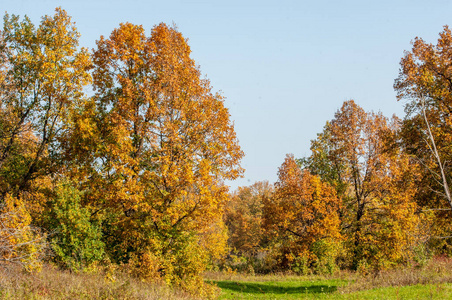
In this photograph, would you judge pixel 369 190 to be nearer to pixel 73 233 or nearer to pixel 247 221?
pixel 73 233

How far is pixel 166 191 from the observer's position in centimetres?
1594

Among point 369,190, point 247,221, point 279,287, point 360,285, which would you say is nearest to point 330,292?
point 360,285

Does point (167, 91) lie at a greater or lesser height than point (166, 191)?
greater

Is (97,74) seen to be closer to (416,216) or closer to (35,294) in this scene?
(35,294)

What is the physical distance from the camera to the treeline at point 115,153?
51.4 ft

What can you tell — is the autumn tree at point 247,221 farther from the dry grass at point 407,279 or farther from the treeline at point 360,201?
the dry grass at point 407,279

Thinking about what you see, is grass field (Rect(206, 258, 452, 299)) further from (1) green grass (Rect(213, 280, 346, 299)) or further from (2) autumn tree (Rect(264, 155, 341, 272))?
(2) autumn tree (Rect(264, 155, 341, 272))

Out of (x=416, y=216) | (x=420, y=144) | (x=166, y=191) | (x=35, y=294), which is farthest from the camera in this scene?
(x=416, y=216)

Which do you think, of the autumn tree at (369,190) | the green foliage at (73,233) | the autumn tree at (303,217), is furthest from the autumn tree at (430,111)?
the green foliage at (73,233)

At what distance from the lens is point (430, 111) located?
1909 centimetres

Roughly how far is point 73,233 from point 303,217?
17031 mm

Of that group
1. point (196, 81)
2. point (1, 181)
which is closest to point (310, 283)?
point (196, 81)

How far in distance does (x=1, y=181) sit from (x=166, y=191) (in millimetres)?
10942

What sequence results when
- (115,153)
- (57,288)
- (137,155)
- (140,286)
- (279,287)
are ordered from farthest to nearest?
(279,287) < (137,155) < (115,153) < (140,286) < (57,288)
